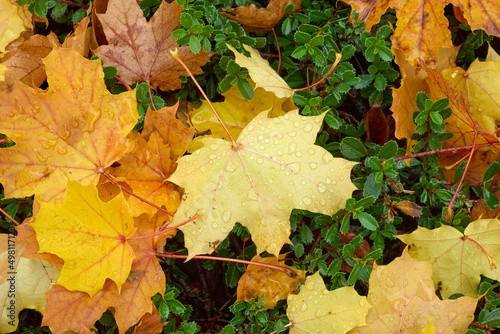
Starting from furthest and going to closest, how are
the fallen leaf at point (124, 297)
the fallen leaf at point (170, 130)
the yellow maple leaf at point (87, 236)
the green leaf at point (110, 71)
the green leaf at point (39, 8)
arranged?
the green leaf at point (39, 8) → the green leaf at point (110, 71) → the fallen leaf at point (170, 130) → the fallen leaf at point (124, 297) → the yellow maple leaf at point (87, 236)

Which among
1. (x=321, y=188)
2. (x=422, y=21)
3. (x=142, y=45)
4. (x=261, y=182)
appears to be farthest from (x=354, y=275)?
(x=142, y=45)

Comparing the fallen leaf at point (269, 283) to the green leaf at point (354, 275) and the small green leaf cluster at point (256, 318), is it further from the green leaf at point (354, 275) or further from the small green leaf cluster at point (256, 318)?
the green leaf at point (354, 275)

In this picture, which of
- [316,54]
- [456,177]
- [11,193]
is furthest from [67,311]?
[456,177]

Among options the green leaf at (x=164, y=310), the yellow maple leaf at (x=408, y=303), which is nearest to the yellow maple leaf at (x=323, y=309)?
the yellow maple leaf at (x=408, y=303)

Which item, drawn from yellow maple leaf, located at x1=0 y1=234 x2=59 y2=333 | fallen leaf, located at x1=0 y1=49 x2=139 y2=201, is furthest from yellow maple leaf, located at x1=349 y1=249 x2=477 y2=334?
yellow maple leaf, located at x1=0 y1=234 x2=59 y2=333

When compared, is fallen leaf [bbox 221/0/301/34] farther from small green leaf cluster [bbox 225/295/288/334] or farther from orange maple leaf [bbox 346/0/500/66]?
small green leaf cluster [bbox 225/295/288/334]

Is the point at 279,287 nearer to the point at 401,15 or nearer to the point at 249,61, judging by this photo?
the point at 249,61

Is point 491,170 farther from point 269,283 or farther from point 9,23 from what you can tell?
point 9,23
